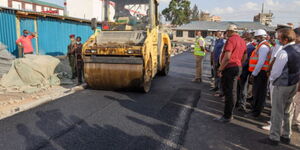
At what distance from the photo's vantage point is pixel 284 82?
10.7 feet

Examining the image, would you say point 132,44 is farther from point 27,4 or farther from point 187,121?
point 27,4

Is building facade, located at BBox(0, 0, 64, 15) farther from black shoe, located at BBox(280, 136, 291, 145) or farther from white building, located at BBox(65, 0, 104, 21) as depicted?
black shoe, located at BBox(280, 136, 291, 145)

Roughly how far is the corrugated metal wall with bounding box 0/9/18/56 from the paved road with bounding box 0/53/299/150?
629cm

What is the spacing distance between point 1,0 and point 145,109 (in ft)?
133

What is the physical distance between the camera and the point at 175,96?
6012mm

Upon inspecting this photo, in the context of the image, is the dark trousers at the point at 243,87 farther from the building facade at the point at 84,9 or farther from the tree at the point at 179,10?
the tree at the point at 179,10

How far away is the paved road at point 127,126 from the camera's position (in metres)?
3.32

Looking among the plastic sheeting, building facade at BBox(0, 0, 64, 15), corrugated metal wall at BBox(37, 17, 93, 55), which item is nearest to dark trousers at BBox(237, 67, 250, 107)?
the plastic sheeting

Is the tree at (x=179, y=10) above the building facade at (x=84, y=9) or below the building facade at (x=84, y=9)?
above

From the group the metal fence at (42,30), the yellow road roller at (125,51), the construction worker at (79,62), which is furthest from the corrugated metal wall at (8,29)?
the yellow road roller at (125,51)

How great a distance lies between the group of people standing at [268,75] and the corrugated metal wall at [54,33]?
35.8 ft

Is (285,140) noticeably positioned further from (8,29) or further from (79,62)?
(8,29)

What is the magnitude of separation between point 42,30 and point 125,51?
8.71 m

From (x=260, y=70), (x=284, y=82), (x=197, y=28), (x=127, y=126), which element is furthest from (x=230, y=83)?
(x=197, y=28)
